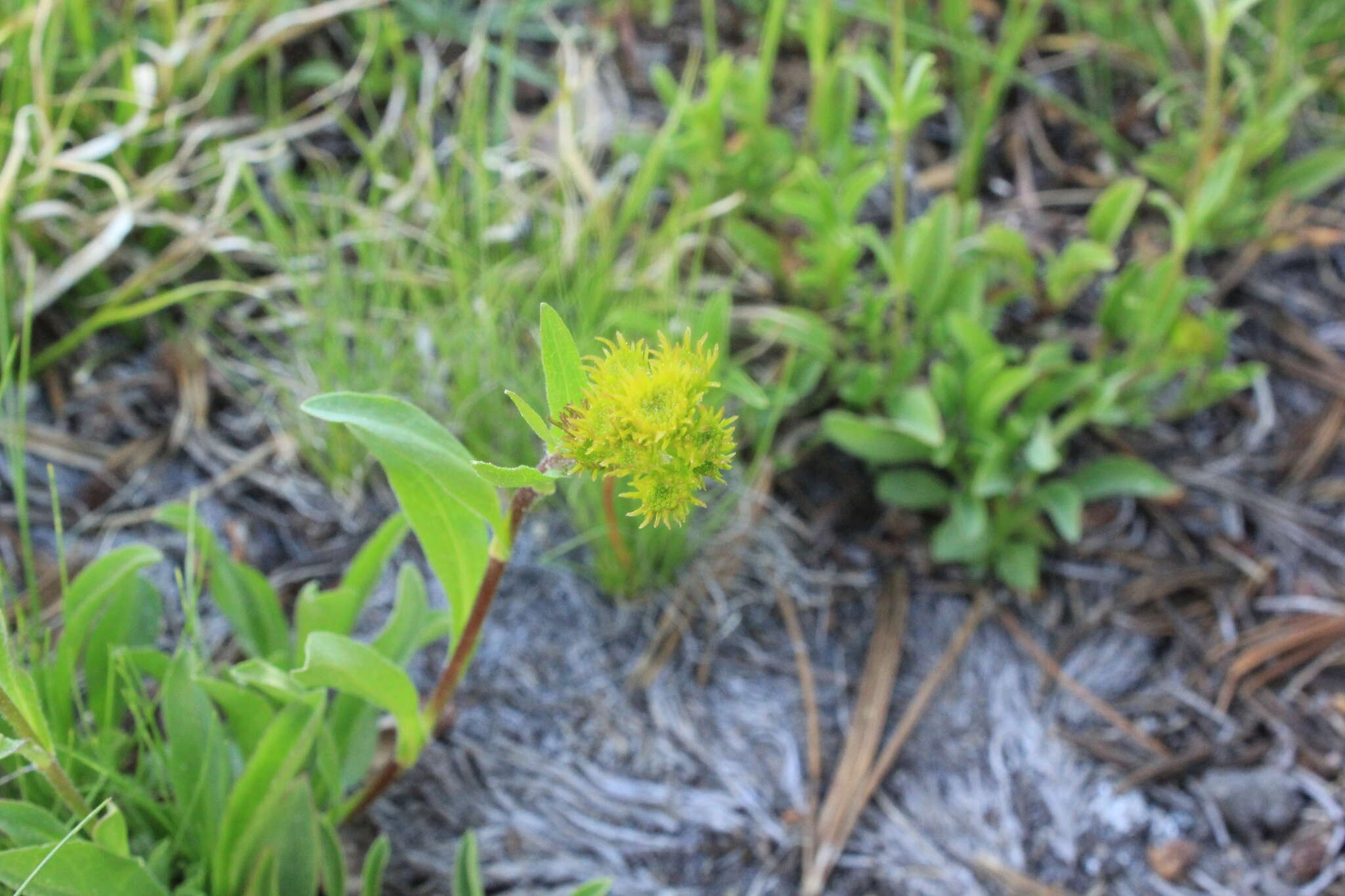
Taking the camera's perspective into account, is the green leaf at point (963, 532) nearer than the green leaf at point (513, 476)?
No

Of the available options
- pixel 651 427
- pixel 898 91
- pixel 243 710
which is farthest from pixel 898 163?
pixel 243 710

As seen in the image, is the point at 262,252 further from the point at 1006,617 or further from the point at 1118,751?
the point at 1118,751

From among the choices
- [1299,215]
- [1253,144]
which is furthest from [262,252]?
[1299,215]

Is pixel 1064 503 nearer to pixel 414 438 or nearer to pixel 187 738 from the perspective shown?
pixel 414 438

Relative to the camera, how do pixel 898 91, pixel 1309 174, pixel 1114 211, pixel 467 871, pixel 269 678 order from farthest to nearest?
1. pixel 1309 174
2. pixel 1114 211
3. pixel 898 91
4. pixel 467 871
5. pixel 269 678

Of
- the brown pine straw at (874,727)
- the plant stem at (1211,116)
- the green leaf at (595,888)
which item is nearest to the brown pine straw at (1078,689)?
the brown pine straw at (874,727)

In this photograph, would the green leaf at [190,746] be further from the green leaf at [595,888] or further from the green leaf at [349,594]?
the green leaf at [595,888]
